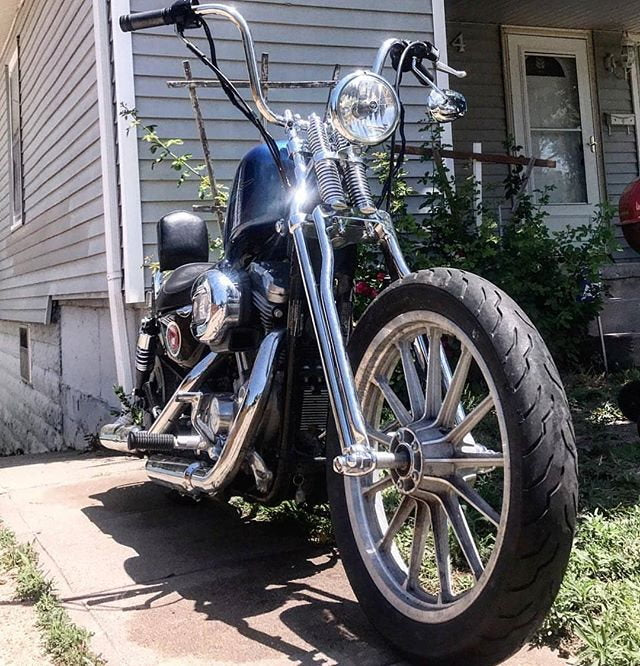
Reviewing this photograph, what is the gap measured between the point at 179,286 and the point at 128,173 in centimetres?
243

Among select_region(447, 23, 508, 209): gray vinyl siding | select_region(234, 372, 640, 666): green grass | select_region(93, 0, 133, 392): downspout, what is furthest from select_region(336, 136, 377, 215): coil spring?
Answer: select_region(447, 23, 508, 209): gray vinyl siding

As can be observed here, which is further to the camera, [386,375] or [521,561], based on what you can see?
[386,375]

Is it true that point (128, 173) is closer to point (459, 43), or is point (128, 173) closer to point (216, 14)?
point (216, 14)

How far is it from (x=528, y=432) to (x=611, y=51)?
8.18 metres

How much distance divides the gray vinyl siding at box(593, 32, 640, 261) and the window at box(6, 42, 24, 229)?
6883mm

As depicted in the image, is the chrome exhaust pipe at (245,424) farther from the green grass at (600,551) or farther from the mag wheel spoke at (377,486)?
the green grass at (600,551)

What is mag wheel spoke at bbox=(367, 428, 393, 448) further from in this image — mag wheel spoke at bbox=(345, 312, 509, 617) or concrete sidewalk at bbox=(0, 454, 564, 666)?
concrete sidewalk at bbox=(0, 454, 564, 666)

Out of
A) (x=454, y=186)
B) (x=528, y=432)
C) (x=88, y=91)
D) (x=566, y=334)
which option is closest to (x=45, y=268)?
(x=88, y=91)

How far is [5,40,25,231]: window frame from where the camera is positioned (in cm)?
926

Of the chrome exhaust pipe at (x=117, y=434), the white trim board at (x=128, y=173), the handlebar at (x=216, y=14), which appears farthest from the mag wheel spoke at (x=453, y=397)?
the white trim board at (x=128, y=173)

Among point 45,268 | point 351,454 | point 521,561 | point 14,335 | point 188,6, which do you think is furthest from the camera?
point 14,335

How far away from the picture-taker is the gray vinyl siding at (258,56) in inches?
201

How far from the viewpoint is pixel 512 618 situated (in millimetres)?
1437

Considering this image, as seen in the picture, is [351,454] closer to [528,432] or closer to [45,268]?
[528,432]
